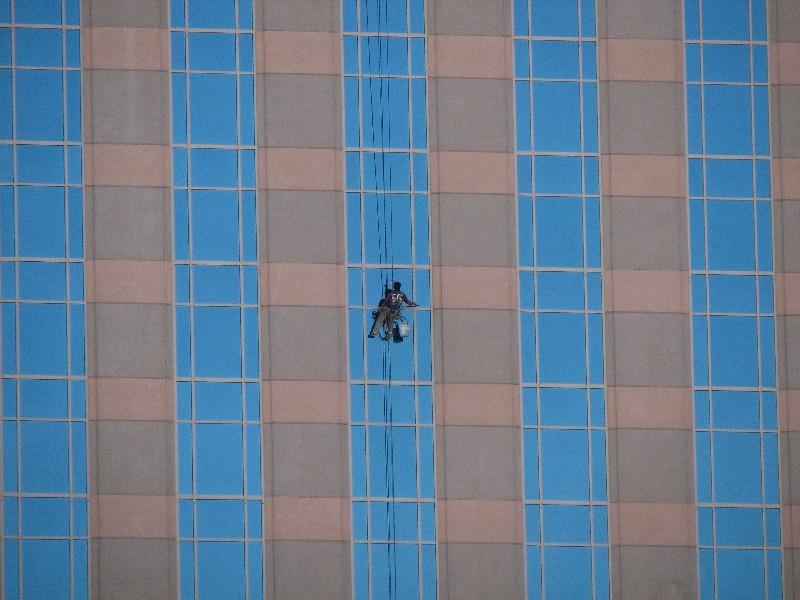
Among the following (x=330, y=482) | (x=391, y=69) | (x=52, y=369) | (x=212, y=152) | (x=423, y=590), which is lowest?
(x=423, y=590)

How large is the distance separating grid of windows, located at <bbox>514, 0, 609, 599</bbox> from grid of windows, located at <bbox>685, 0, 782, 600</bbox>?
8.35 ft

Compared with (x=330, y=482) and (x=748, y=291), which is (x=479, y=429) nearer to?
(x=330, y=482)

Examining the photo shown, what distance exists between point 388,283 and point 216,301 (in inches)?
167

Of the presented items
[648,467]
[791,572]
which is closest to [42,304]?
[648,467]

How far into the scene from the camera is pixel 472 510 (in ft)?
108

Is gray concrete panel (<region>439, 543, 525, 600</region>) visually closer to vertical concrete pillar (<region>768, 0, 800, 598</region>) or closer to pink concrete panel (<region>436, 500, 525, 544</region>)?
pink concrete panel (<region>436, 500, 525, 544</region>)

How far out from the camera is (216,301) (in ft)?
108

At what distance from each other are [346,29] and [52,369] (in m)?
11.1

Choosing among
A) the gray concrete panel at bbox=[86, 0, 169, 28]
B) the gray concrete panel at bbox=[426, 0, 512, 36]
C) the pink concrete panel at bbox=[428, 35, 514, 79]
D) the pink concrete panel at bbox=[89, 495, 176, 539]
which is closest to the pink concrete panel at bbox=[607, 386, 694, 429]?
the pink concrete panel at bbox=[428, 35, 514, 79]

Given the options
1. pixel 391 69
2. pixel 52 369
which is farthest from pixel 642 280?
pixel 52 369

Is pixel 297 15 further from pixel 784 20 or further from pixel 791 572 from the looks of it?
pixel 791 572

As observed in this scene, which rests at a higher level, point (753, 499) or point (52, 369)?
point (52, 369)

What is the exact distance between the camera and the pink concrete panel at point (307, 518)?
3266cm

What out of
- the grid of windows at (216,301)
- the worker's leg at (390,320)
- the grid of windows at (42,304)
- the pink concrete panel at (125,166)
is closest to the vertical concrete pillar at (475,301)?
the worker's leg at (390,320)
